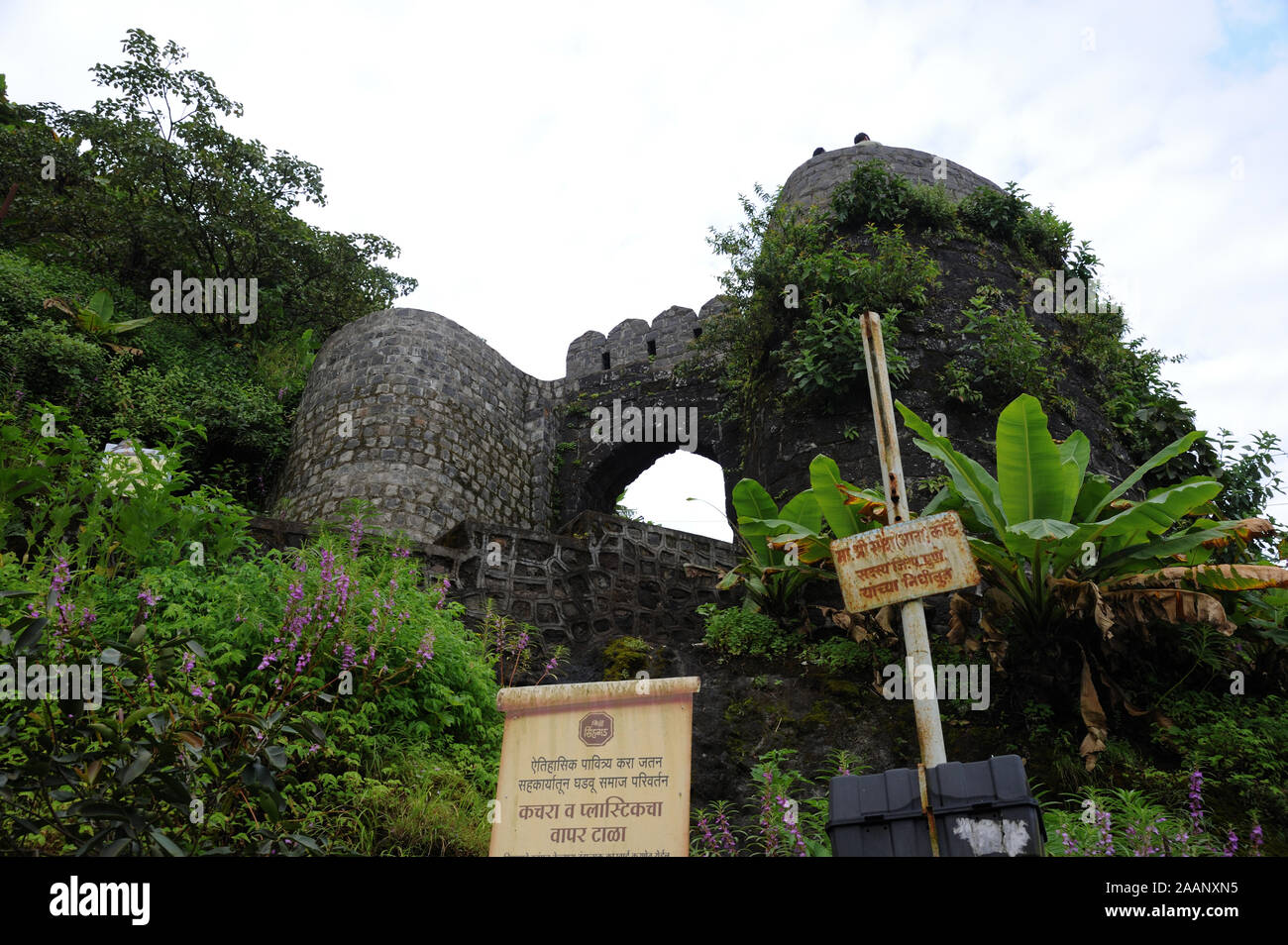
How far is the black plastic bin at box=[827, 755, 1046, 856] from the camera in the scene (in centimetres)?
306

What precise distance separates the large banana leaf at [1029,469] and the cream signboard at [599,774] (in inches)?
117

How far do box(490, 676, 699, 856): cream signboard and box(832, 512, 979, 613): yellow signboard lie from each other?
87 centimetres

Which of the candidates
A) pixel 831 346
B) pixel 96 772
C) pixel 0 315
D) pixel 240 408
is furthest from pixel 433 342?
pixel 96 772

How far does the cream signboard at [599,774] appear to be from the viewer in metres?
3.40

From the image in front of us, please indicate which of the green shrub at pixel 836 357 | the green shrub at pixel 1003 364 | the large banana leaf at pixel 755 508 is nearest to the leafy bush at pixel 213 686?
the large banana leaf at pixel 755 508

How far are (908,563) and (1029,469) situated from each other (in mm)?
2189

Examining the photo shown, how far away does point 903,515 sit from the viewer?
13.5ft

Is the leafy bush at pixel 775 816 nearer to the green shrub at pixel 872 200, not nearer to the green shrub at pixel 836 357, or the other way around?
the green shrub at pixel 836 357

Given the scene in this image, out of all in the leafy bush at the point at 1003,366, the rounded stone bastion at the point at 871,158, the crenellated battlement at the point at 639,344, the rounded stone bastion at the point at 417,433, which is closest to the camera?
the leafy bush at the point at 1003,366

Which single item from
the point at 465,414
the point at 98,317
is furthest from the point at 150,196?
the point at 465,414

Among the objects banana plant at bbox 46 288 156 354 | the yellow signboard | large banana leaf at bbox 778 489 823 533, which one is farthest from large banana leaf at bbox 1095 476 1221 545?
banana plant at bbox 46 288 156 354

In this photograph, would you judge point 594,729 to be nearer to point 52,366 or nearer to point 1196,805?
point 1196,805
